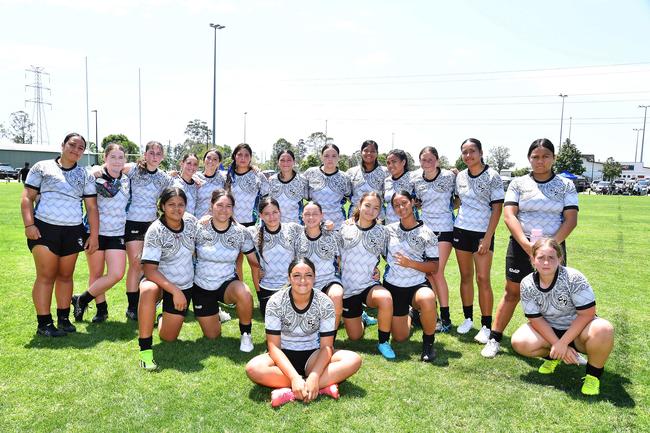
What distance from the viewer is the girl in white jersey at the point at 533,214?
4.65 m

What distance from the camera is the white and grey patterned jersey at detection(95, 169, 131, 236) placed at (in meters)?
5.48

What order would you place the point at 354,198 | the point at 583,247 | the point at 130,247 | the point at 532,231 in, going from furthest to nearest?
the point at 583,247 < the point at 354,198 < the point at 130,247 < the point at 532,231

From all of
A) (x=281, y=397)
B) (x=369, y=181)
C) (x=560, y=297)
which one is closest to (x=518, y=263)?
(x=560, y=297)

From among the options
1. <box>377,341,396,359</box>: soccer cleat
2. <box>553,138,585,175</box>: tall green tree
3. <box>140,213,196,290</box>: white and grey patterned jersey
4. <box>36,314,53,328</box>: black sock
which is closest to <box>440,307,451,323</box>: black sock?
<box>377,341,396,359</box>: soccer cleat

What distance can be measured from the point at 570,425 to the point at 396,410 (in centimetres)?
122

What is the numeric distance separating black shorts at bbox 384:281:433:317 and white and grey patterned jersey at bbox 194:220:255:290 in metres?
1.65

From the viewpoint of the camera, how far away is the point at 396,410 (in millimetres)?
3621

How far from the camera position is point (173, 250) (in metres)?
4.77

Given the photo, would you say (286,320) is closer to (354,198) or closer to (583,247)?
(354,198)

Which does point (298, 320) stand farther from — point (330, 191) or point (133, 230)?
point (133, 230)

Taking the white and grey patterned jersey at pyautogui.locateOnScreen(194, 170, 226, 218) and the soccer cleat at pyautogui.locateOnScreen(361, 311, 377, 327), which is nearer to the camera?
the soccer cleat at pyautogui.locateOnScreen(361, 311, 377, 327)

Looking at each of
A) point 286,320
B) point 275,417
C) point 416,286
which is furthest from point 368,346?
point 275,417

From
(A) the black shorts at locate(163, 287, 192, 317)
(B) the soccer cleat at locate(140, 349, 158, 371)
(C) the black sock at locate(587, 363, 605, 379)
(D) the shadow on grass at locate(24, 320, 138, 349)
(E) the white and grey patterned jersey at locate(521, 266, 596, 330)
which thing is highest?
(E) the white and grey patterned jersey at locate(521, 266, 596, 330)

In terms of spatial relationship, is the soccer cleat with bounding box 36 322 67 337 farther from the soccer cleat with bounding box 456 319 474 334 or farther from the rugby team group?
the soccer cleat with bounding box 456 319 474 334
